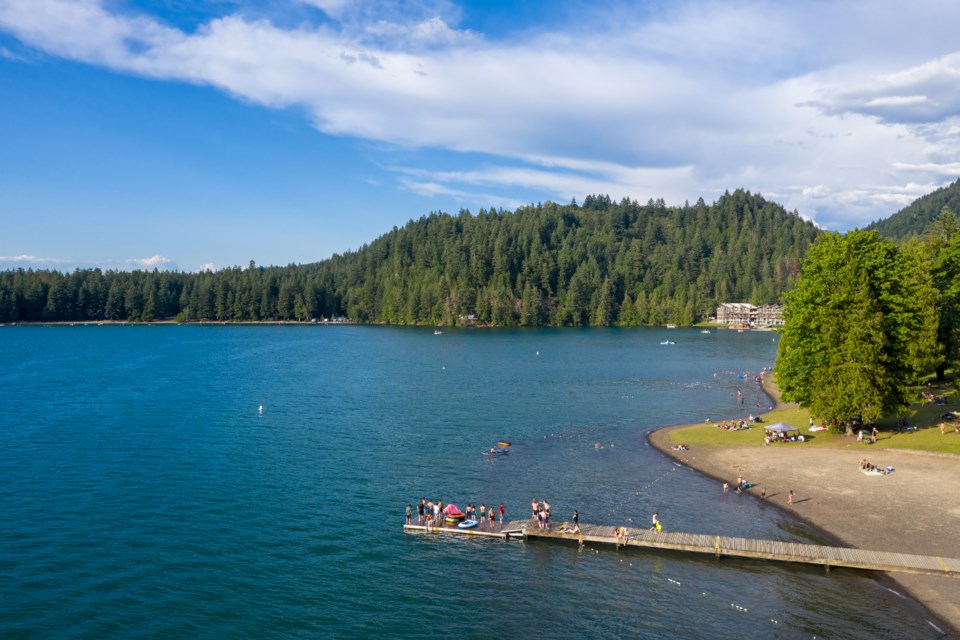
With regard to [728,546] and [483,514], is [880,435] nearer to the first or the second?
[728,546]

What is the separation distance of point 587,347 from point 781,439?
414 ft

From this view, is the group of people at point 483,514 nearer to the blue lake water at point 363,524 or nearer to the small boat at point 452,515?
the small boat at point 452,515

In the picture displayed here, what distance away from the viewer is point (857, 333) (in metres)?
62.5

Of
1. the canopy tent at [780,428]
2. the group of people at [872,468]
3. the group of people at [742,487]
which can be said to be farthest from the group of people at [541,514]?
the canopy tent at [780,428]

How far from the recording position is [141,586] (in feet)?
125

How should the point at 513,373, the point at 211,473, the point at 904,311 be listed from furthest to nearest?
the point at 513,373, the point at 904,311, the point at 211,473

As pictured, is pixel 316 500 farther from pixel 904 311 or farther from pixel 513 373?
pixel 513 373

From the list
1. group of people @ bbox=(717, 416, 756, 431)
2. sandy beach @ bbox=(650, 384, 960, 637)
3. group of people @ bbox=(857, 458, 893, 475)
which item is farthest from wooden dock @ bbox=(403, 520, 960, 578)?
group of people @ bbox=(717, 416, 756, 431)

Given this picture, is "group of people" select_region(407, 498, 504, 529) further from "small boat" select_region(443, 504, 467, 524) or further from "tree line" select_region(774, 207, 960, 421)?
"tree line" select_region(774, 207, 960, 421)

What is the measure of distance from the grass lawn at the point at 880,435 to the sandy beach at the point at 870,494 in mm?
1813

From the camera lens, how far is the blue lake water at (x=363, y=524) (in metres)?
34.4

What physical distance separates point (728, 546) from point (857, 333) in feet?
106

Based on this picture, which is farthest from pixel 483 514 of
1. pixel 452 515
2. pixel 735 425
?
pixel 735 425

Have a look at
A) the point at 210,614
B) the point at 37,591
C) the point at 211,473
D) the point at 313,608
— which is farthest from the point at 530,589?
the point at 211,473
